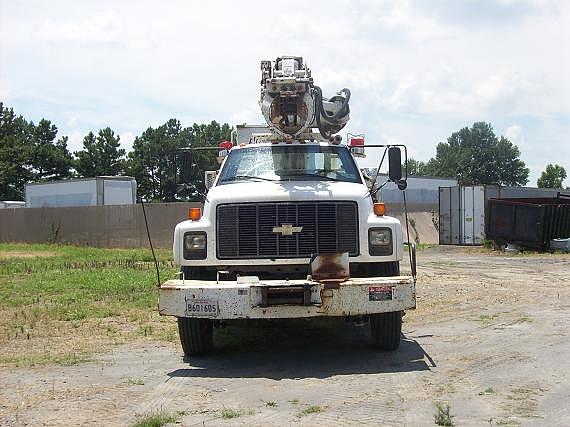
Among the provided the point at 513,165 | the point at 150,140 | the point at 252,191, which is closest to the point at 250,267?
the point at 252,191

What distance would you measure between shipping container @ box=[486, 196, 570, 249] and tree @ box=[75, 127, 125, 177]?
48.7 m

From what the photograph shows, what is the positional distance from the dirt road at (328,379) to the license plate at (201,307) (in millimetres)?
610

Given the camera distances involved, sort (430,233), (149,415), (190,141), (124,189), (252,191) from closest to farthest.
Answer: (149,415) → (252,191) → (430,233) → (124,189) → (190,141)

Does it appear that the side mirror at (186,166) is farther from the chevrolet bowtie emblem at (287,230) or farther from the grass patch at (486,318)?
the grass patch at (486,318)

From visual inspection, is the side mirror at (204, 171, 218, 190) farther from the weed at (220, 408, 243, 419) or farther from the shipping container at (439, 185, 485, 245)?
the shipping container at (439, 185, 485, 245)

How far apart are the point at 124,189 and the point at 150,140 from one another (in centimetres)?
2895

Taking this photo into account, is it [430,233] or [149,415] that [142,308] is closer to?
[149,415]

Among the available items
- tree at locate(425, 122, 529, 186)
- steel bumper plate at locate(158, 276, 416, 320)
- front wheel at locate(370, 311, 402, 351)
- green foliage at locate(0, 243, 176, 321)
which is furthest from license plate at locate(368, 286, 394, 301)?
tree at locate(425, 122, 529, 186)

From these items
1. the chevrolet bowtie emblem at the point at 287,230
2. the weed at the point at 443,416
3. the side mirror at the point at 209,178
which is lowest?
the weed at the point at 443,416

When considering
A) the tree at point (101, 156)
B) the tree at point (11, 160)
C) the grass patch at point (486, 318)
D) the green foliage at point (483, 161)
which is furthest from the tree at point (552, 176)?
the grass patch at point (486, 318)

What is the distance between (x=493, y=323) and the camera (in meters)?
10.1

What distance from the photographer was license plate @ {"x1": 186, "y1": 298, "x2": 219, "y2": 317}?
23.8ft

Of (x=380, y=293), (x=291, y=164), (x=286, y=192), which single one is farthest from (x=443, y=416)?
(x=291, y=164)

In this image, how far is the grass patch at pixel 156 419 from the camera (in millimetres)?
5461
